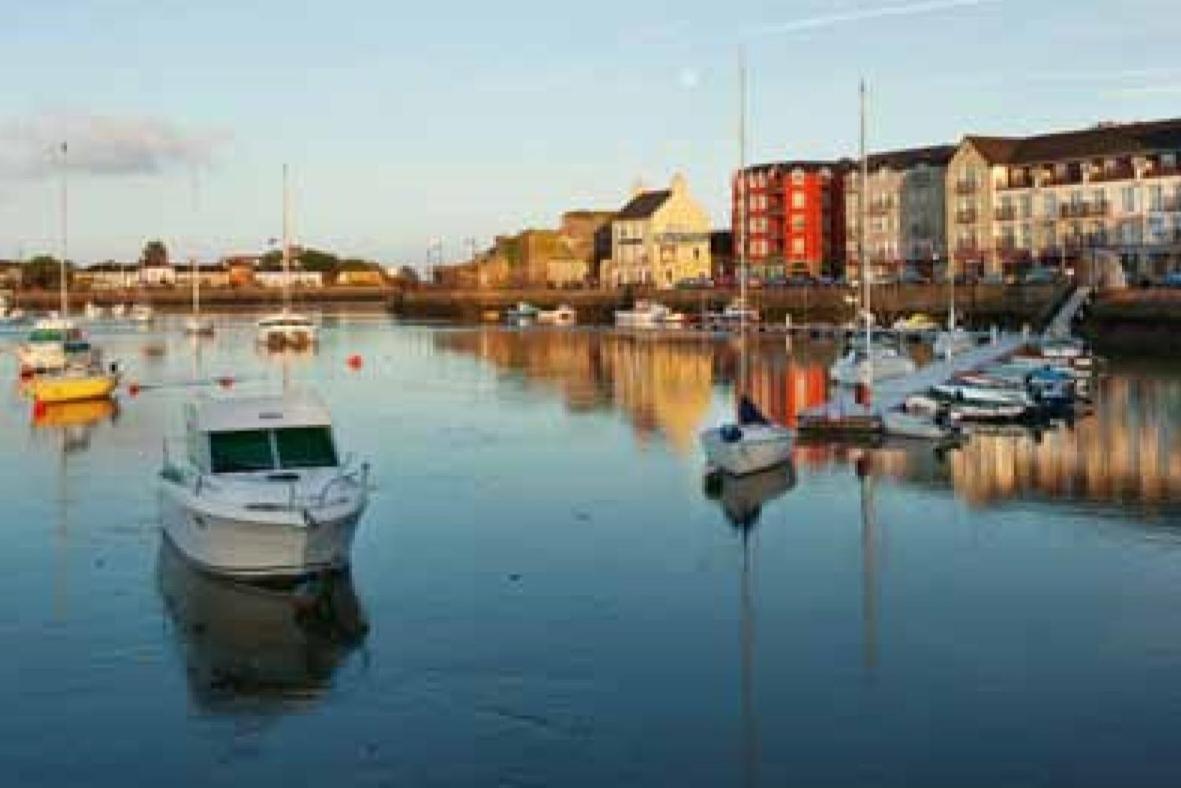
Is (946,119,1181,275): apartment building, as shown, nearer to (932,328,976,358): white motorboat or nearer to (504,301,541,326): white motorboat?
(932,328,976,358): white motorboat

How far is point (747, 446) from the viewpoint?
103 feet

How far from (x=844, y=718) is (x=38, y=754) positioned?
8.27m

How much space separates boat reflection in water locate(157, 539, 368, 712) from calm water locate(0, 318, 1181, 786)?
0.06 meters

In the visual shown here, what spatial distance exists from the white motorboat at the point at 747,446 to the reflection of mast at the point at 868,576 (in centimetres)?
197

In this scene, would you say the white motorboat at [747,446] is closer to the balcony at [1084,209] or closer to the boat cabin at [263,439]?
the boat cabin at [263,439]

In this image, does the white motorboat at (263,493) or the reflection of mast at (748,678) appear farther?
the white motorboat at (263,493)

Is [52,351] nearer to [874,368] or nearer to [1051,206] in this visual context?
[874,368]

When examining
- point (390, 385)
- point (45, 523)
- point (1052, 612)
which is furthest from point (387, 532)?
point (390, 385)

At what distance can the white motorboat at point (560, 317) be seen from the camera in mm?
127963

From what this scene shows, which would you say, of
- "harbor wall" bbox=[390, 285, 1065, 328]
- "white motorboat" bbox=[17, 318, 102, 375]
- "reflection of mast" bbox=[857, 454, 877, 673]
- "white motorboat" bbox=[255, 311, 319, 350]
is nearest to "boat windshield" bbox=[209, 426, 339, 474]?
"reflection of mast" bbox=[857, 454, 877, 673]

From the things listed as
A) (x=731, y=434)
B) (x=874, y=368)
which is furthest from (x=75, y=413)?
(x=874, y=368)

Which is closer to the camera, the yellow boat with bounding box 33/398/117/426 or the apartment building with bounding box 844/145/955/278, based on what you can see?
the yellow boat with bounding box 33/398/117/426

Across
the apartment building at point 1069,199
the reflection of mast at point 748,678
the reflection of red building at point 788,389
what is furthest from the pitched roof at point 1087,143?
the reflection of mast at point 748,678

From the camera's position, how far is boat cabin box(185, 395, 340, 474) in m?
22.4
